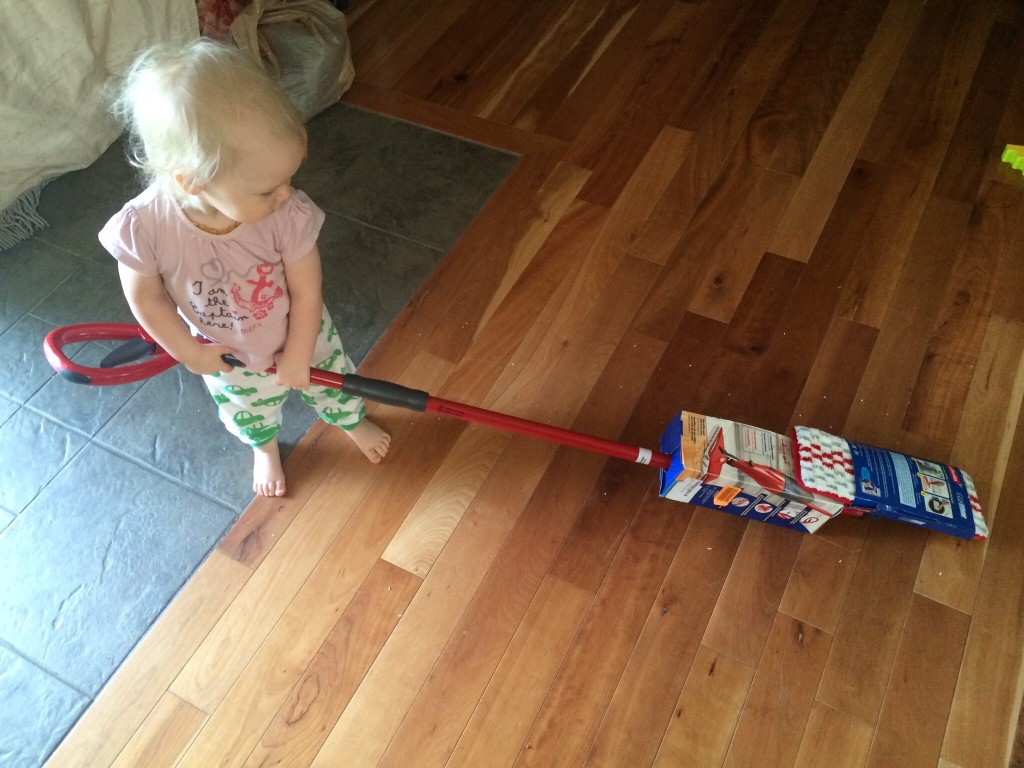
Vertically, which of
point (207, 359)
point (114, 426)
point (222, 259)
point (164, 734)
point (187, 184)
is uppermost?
point (187, 184)

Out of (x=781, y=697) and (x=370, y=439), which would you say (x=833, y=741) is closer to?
(x=781, y=697)

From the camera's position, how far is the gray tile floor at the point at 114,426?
1203mm

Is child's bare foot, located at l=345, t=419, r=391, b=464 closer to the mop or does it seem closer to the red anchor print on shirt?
the mop

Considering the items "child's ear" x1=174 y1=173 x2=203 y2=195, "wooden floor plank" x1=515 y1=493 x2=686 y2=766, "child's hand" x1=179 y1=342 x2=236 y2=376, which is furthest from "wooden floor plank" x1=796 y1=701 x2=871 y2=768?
"child's ear" x1=174 y1=173 x2=203 y2=195

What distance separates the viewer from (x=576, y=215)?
5.63ft

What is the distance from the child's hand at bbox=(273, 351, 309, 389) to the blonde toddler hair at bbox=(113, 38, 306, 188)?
1.06ft

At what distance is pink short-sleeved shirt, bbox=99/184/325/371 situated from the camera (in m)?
0.87

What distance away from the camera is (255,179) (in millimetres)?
787

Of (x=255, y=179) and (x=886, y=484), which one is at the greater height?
(x=255, y=179)

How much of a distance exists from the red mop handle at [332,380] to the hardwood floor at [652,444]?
0.20 metres

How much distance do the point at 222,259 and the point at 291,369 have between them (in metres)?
0.19

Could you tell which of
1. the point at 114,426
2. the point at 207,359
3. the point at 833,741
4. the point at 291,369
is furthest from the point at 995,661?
the point at 114,426

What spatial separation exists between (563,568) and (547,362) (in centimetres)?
42

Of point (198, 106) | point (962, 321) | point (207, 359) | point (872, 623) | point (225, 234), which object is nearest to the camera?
point (198, 106)
